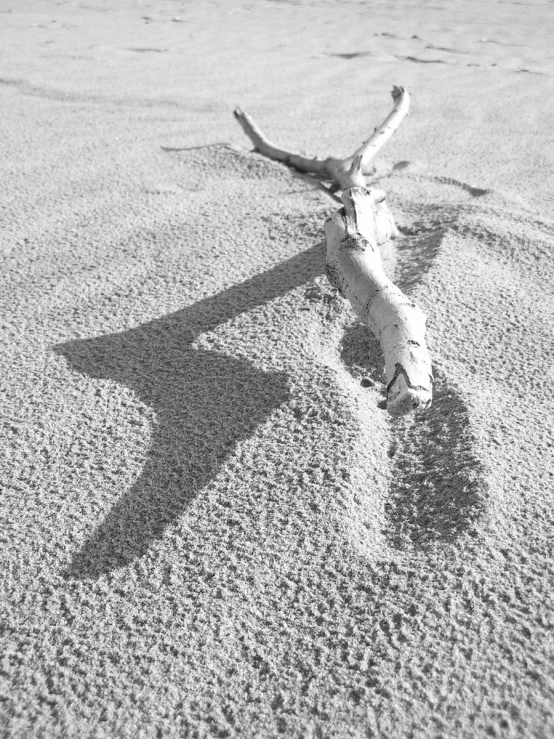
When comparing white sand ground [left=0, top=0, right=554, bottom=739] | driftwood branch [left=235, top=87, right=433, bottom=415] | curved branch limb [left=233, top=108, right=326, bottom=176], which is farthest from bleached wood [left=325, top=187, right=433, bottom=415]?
curved branch limb [left=233, top=108, right=326, bottom=176]

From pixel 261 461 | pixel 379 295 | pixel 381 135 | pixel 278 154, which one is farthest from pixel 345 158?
pixel 261 461

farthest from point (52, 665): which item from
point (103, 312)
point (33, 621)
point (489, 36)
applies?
point (489, 36)

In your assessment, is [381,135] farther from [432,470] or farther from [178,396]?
[432,470]

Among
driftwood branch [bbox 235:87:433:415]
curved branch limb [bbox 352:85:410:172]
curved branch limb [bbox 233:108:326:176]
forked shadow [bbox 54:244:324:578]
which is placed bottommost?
forked shadow [bbox 54:244:324:578]

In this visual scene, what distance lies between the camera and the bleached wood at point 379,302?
3.44 ft

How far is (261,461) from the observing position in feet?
3.86

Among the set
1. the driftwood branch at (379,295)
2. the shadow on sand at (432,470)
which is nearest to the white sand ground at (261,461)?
the shadow on sand at (432,470)

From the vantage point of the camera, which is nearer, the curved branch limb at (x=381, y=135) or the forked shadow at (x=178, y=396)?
the forked shadow at (x=178, y=396)

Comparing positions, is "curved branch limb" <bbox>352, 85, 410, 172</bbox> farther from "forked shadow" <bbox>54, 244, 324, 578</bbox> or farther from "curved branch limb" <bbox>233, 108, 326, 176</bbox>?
"forked shadow" <bbox>54, 244, 324, 578</bbox>

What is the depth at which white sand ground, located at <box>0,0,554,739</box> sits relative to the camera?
854 millimetres

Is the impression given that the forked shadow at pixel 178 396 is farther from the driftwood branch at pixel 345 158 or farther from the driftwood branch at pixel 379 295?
the driftwood branch at pixel 345 158

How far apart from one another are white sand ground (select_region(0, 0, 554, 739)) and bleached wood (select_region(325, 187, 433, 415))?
152 mm

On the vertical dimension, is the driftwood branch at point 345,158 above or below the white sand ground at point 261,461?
above

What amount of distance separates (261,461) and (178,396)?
258 millimetres
